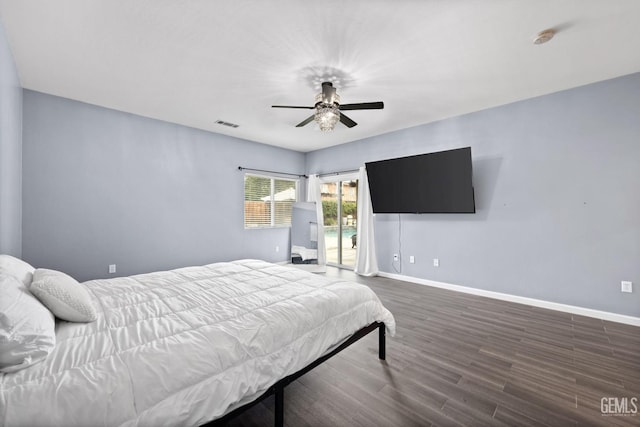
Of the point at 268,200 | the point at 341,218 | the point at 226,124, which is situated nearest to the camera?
the point at 226,124

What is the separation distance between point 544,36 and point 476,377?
2.85m

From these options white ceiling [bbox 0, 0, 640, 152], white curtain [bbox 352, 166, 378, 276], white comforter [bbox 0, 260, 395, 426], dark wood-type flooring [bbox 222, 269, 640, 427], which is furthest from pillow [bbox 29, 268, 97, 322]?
white curtain [bbox 352, 166, 378, 276]

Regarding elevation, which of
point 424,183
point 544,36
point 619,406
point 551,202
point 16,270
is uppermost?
point 544,36

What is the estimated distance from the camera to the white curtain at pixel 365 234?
5203 millimetres

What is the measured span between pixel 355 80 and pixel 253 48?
1158mm

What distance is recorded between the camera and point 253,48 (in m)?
2.41

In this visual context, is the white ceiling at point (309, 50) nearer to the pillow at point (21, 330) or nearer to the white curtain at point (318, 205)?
the pillow at point (21, 330)

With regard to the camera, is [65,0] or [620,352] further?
[620,352]

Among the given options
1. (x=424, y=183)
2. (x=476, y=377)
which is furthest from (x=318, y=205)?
(x=476, y=377)

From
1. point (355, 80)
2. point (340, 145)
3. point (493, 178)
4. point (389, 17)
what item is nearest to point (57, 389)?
point (389, 17)

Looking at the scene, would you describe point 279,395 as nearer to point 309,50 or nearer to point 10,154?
point 309,50

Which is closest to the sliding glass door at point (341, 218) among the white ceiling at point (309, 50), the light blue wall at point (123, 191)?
the light blue wall at point (123, 191)

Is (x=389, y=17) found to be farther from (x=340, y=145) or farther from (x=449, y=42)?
(x=340, y=145)

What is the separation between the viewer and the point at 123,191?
153 inches
